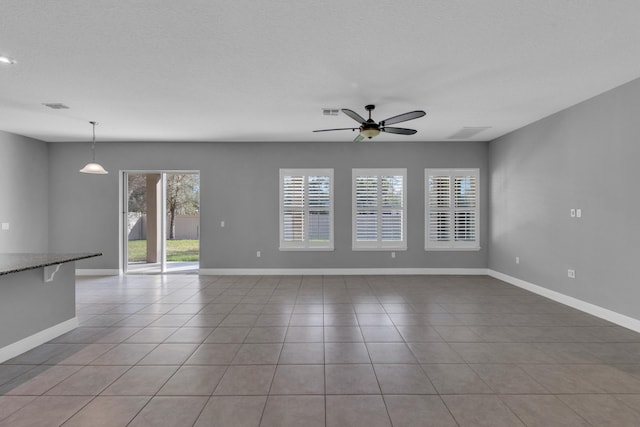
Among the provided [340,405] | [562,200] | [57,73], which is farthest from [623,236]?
[57,73]

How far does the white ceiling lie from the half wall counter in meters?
1.94

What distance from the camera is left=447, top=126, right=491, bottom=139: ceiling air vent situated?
220 inches

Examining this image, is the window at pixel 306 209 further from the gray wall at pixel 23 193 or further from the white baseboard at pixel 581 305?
the gray wall at pixel 23 193

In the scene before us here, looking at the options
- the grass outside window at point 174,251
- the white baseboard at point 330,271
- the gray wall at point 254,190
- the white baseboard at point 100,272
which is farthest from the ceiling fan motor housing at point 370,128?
the white baseboard at point 100,272

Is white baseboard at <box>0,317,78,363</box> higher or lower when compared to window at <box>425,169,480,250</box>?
lower

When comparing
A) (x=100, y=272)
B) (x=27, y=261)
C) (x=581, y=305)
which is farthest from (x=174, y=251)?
(x=581, y=305)

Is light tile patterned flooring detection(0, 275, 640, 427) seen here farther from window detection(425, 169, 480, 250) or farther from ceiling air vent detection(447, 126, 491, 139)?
ceiling air vent detection(447, 126, 491, 139)

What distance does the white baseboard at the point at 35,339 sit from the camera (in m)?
2.83

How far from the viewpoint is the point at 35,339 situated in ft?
10.2

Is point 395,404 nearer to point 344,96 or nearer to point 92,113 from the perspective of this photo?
point 344,96

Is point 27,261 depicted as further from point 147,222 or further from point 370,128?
point 147,222

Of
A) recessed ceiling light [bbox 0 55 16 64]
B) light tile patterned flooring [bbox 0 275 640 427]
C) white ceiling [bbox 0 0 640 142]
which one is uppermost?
white ceiling [bbox 0 0 640 142]

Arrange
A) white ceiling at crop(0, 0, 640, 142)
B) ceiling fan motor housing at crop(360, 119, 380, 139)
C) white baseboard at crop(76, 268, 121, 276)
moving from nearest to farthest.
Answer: white ceiling at crop(0, 0, 640, 142) < ceiling fan motor housing at crop(360, 119, 380, 139) < white baseboard at crop(76, 268, 121, 276)

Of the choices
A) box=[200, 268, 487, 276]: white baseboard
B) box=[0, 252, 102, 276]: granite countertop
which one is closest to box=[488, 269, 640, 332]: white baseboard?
box=[200, 268, 487, 276]: white baseboard
